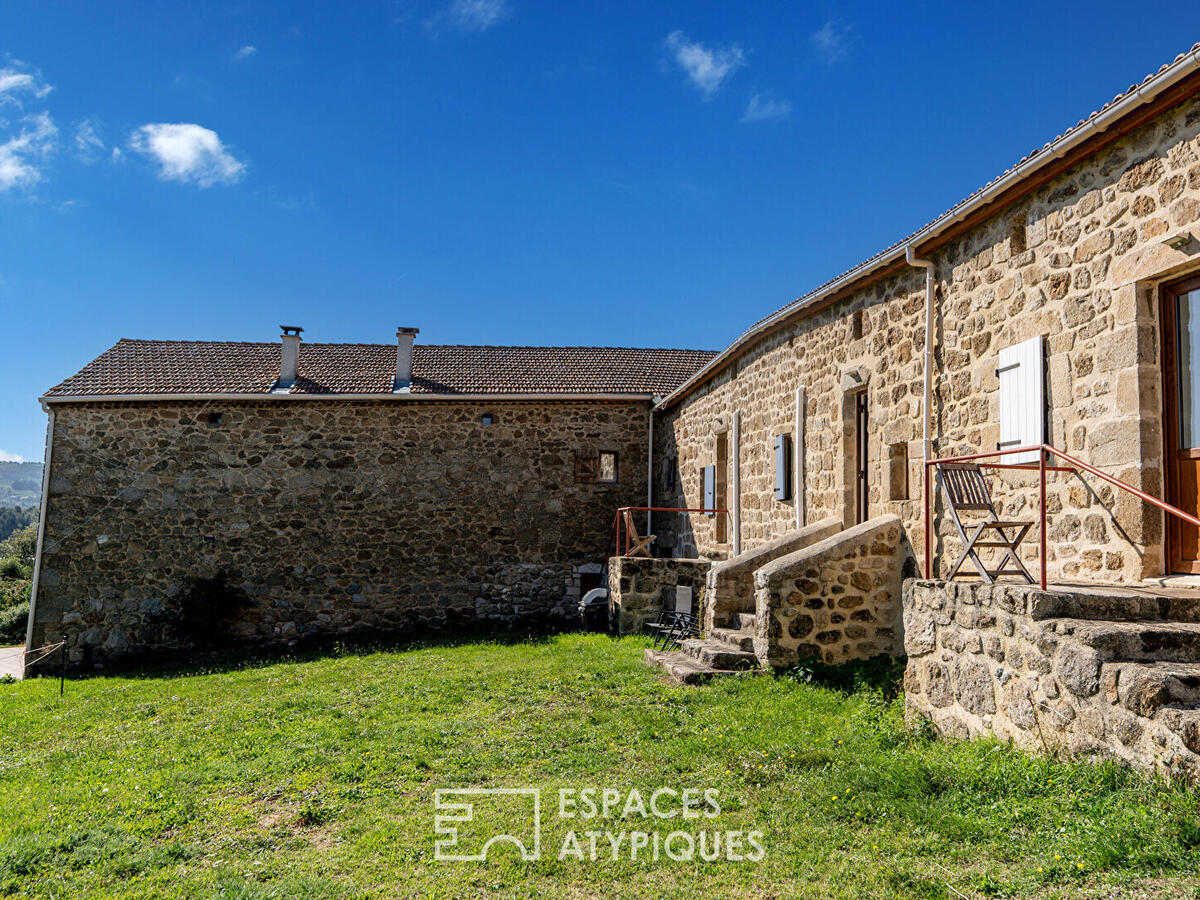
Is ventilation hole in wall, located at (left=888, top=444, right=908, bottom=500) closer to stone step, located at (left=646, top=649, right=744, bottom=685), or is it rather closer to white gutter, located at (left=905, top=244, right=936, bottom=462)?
white gutter, located at (left=905, top=244, right=936, bottom=462)

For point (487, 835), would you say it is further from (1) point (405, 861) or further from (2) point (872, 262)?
(2) point (872, 262)

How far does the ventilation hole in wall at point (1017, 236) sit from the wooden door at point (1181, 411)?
1.36 m

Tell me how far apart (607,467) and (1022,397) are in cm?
1033

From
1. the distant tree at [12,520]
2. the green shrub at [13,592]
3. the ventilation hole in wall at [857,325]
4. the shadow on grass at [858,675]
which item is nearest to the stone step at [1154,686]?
the shadow on grass at [858,675]

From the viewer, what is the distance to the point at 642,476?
1608cm

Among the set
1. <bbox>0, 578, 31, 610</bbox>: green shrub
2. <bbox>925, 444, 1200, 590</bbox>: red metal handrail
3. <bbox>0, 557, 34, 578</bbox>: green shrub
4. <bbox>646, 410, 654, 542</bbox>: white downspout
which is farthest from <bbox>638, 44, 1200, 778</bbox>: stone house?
<bbox>0, 557, 34, 578</bbox>: green shrub

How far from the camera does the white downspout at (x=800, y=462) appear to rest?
984 centimetres

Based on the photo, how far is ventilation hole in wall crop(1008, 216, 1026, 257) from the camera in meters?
6.54

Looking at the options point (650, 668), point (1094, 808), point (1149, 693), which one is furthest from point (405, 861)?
point (650, 668)

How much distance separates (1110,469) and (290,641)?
13559mm

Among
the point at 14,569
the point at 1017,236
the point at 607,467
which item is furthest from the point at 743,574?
the point at 14,569

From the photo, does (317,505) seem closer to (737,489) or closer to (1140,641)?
(737,489)

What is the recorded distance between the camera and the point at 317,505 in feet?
50.2
